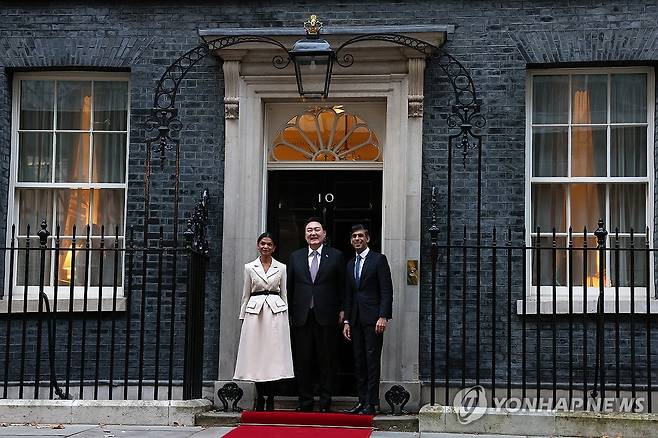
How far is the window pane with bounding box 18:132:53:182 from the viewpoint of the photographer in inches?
470

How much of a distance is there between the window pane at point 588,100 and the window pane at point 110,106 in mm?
4698

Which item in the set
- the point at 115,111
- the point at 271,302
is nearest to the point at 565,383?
the point at 271,302

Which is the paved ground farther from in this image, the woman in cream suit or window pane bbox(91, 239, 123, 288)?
window pane bbox(91, 239, 123, 288)

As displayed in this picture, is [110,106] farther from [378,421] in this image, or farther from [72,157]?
[378,421]

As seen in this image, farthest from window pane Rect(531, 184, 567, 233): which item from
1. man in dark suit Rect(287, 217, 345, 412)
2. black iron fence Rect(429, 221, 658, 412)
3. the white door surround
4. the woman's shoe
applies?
the woman's shoe

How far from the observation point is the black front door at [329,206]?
38.0 ft

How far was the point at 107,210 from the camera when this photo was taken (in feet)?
39.0

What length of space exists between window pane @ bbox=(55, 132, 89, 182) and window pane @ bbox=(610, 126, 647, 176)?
5.49 m

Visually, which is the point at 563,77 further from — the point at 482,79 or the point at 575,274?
the point at 575,274

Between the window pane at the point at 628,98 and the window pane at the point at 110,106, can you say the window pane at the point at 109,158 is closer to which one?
the window pane at the point at 110,106

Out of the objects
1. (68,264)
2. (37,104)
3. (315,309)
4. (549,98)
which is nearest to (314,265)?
(315,309)

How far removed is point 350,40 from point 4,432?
4.86 metres

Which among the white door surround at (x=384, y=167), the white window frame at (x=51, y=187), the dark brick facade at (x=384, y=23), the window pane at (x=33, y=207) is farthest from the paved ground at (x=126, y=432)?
the window pane at (x=33, y=207)

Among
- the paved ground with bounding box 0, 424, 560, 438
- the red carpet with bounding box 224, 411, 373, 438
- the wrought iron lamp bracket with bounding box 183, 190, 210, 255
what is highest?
the wrought iron lamp bracket with bounding box 183, 190, 210, 255
